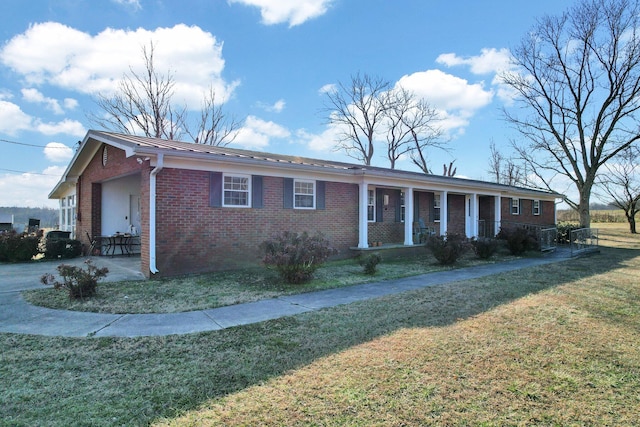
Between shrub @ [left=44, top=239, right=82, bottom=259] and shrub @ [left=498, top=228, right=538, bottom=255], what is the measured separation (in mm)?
16707

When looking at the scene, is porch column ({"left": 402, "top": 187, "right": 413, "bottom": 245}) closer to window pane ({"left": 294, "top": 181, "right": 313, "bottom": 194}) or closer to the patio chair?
window pane ({"left": 294, "top": 181, "right": 313, "bottom": 194})

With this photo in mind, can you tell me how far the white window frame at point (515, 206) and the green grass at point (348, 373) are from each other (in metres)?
15.8

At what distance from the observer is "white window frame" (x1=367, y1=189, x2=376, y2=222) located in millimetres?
13680

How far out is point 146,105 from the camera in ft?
85.8

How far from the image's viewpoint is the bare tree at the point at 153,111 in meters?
24.7

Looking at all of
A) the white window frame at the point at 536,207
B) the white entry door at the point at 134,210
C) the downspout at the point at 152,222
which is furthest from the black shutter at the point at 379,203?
the white window frame at the point at 536,207

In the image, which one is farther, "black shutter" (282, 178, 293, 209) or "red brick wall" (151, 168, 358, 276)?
"black shutter" (282, 178, 293, 209)

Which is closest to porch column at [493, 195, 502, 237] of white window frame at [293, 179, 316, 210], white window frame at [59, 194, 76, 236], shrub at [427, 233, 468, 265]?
shrub at [427, 233, 468, 265]

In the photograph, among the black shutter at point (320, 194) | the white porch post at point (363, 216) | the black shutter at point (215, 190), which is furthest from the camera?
the white porch post at point (363, 216)

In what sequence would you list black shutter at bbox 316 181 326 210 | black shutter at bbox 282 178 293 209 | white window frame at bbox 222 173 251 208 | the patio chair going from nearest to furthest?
1. white window frame at bbox 222 173 251 208
2. black shutter at bbox 282 178 293 209
3. black shutter at bbox 316 181 326 210
4. the patio chair

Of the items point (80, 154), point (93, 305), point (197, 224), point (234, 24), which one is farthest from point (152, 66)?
point (93, 305)

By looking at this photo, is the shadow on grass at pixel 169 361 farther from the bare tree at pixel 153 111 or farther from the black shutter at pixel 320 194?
the bare tree at pixel 153 111

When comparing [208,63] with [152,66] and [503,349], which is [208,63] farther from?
[503,349]

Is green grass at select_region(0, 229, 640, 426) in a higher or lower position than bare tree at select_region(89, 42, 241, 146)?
lower
